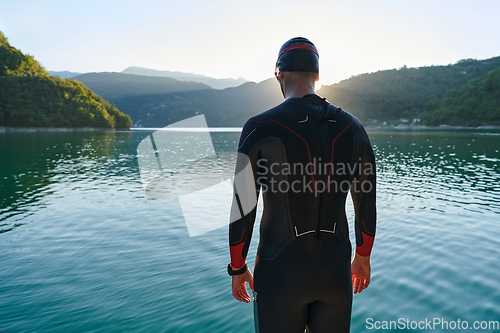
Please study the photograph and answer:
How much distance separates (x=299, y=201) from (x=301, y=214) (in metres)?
0.09

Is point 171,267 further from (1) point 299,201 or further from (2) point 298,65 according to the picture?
(2) point 298,65

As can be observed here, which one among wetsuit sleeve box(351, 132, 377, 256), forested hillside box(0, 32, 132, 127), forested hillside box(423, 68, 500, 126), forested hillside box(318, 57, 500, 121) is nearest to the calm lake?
wetsuit sleeve box(351, 132, 377, 256)

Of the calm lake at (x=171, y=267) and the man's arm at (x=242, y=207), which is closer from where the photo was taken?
the man's arm at (x=242, y=207)

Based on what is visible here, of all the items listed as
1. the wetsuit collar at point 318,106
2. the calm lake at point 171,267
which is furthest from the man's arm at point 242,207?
the calm lake at point 171,267

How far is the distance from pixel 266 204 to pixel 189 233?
725cm

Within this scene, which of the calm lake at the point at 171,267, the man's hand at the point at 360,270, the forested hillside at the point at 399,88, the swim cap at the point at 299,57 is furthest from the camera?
the forested hillside at the point at 399,88

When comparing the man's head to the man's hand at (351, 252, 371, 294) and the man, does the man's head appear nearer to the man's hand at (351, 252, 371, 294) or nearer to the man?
the man

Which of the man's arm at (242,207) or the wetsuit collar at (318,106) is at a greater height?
the wetsuit collar at (318,106)

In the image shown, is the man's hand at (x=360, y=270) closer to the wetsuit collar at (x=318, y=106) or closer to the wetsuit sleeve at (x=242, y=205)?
the wetsuit sleeve at (x=242, y=205)

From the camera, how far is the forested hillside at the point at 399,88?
148375 millimetres

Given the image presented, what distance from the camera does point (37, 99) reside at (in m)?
108

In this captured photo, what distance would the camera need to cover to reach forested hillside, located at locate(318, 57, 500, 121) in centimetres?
14838

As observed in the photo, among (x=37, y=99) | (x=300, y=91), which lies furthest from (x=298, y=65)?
(x=37, y=99)

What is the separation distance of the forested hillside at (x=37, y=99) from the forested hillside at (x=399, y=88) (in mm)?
105483
